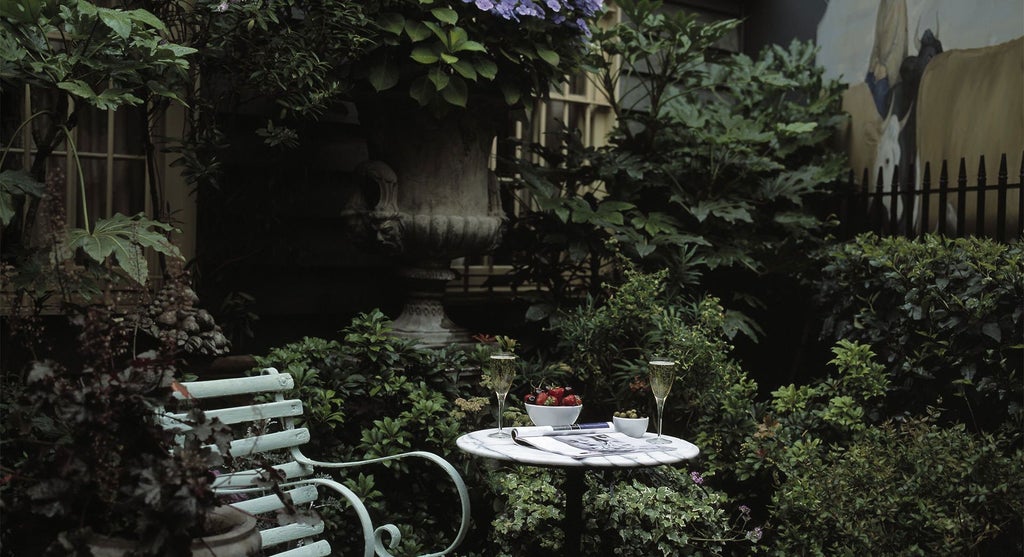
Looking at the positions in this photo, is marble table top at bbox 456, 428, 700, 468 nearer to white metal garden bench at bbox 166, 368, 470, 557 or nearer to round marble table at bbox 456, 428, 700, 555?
round marble table at bbox 456, 428, 700, 555

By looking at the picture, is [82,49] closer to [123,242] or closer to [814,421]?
[123,242]

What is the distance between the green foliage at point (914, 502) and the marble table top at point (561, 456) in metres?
0.93

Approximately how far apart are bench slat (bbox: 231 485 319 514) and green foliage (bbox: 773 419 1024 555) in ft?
6.16

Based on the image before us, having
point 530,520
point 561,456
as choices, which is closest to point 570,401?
point 561,456

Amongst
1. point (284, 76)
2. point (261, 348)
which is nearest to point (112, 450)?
point (284, 76)

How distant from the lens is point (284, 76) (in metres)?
4.30

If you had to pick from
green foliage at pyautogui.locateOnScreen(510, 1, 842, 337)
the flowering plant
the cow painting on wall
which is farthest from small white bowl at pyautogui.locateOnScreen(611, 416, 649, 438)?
the cow painting on wall

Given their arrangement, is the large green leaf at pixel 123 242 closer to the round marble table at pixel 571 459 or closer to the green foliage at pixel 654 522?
the round marble table at pixel 571 459

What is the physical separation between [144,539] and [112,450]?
8.7 inches

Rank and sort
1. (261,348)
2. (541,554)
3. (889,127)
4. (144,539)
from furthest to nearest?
1. (889,127)
2. (261,348)
3. (541,554)
4. (144,539)

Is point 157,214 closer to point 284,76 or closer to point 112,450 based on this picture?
point 284,76

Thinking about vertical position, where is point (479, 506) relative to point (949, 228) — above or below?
below

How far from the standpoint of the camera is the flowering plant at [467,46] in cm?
439

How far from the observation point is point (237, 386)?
3.02m
